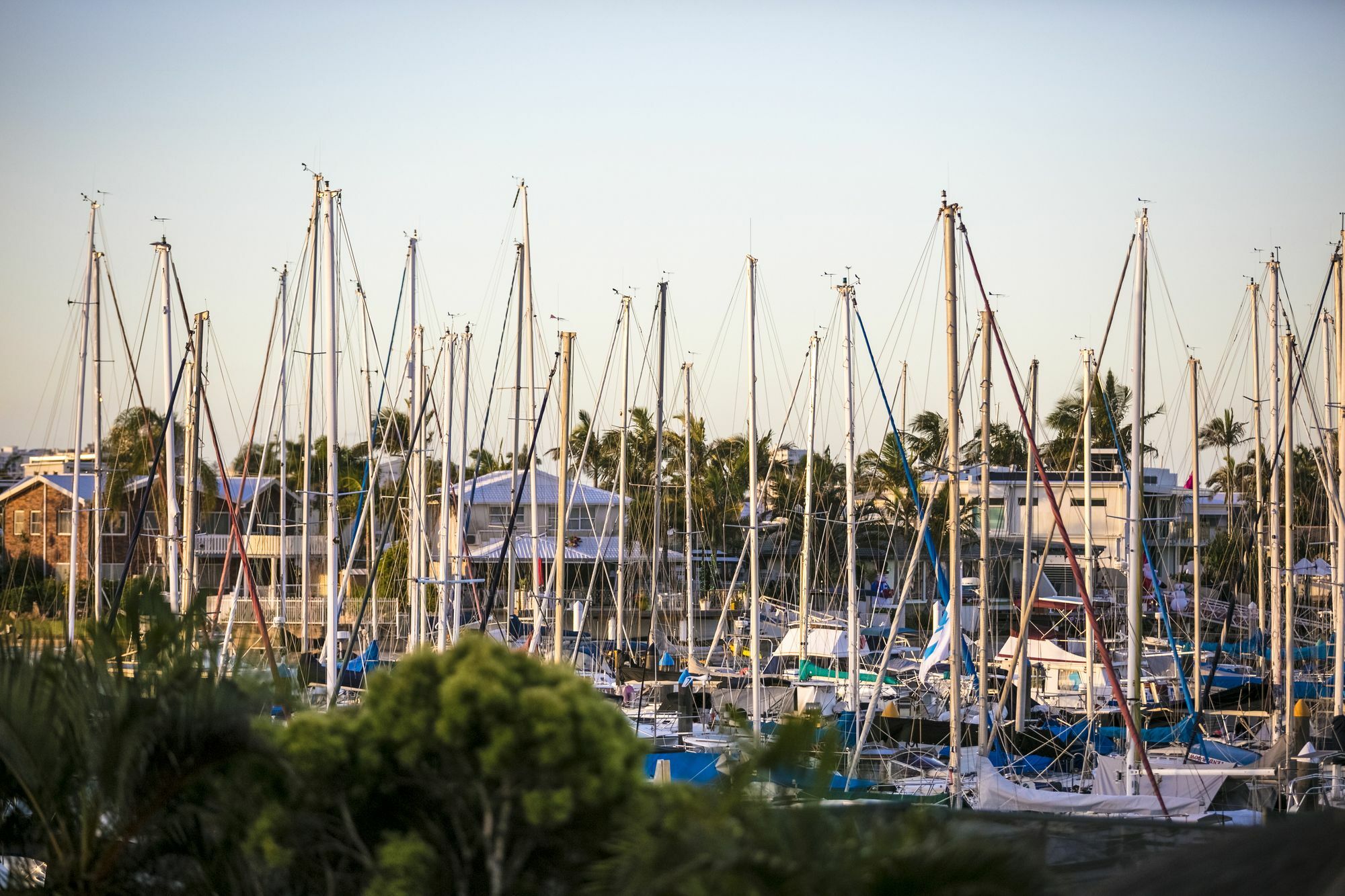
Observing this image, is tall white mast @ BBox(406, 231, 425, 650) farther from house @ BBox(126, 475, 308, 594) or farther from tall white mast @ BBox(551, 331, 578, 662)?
house @ BBox(126, 475, 308, 594)

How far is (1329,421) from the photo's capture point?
31016mm

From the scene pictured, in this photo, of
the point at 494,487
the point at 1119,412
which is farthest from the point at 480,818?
the point at 1119,412

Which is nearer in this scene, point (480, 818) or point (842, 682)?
point (480, 818)

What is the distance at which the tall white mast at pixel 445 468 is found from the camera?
1070 inches

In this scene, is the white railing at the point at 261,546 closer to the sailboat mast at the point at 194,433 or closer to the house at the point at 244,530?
the house at the point at 244,530

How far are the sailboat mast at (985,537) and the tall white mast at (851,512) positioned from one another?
342 cm

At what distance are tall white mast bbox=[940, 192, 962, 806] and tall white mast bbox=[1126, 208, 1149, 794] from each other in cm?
252

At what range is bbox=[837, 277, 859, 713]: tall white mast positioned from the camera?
1025 inches

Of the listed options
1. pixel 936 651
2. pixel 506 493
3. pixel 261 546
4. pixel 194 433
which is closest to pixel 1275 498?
pixel 936 651

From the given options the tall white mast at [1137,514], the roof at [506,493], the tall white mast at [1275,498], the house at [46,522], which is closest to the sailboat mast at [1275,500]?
the tall white mast at [1275,498]

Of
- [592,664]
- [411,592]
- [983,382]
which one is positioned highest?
[983,382]

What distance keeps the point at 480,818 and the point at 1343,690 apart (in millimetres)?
23873

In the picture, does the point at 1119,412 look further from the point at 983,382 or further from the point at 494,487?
the point at 983,382

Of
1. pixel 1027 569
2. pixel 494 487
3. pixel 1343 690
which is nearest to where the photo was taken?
pixel 1343 690
